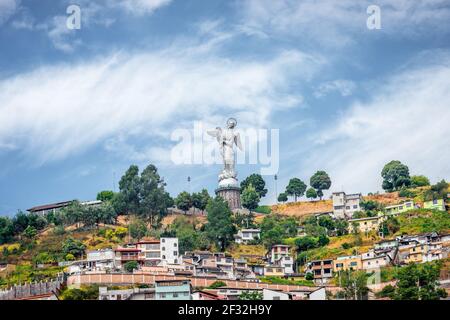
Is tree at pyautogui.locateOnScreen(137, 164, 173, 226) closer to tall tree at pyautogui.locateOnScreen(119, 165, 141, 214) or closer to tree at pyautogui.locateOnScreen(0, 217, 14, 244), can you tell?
tall tree at pyautogui.locateOnScreen(119, 165, 141, 214)

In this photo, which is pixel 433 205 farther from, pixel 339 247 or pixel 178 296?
pixel 178 296

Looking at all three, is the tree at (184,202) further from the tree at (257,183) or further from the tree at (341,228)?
the tree at (341,228)

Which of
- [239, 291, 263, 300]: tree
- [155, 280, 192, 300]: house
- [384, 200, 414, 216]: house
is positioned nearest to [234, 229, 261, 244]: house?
[384, 200, 414, 216]: house

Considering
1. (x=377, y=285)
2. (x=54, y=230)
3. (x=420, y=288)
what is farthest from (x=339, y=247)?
(x=54, y=230)

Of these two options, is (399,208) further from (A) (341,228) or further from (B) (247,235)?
(B) (247,235)

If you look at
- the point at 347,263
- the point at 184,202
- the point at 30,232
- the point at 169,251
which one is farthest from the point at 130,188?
the point at 347,263

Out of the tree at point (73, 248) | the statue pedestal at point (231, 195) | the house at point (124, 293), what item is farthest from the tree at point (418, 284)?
the statue pedestal at point (231, 195)
